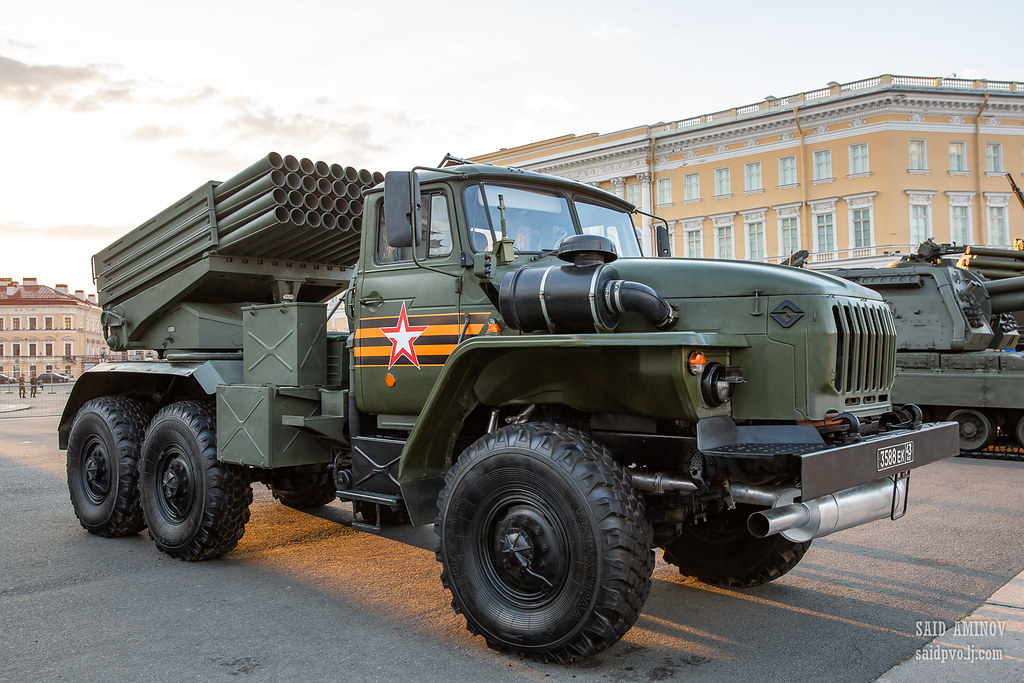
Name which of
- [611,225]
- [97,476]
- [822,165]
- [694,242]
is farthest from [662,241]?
[694,242]

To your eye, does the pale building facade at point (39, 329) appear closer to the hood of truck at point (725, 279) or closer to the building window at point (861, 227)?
the building window at point (861, 227)

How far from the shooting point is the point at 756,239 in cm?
4266

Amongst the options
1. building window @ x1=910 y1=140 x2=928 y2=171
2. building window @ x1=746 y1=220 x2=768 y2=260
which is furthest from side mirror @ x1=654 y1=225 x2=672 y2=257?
building window @ x1=910 y1=140 x2=928 y2=171

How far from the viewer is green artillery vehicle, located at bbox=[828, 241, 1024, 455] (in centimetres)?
1212

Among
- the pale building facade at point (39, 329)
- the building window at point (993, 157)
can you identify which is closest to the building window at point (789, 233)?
the building window at point (993, 157)

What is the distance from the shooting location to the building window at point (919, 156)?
129ft

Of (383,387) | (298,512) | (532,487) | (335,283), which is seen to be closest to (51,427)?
(298,512)

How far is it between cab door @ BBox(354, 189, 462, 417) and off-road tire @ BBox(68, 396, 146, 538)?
2683mm

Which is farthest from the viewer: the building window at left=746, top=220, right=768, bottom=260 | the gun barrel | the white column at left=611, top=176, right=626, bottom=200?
the white column at left=611, top=176, right=626, bottom=200

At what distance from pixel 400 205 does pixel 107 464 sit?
409cm

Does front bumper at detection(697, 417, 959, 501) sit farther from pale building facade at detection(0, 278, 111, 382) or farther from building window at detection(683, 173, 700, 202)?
pale building facade at detection(0, 278, 111, 382)

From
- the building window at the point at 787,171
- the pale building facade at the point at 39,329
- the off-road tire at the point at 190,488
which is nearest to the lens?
the off-road tire at the point at 190,488

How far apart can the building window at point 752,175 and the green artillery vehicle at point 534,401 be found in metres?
38.8

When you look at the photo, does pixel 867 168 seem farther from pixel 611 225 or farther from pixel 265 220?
pixel 265 220
